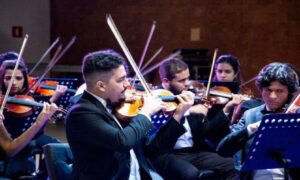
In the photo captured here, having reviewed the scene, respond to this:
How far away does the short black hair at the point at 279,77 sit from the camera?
270 centimetres

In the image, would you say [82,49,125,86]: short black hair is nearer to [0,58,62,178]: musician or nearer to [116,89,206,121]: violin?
[116,89,206,121]: violin

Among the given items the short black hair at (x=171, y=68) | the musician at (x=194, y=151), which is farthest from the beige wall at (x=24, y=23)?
the musician at (x=194, y=151)

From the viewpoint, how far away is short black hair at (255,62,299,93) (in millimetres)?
2695

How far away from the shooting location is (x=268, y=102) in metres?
2.72

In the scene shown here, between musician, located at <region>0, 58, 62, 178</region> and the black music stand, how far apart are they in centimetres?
147

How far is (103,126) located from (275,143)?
0.80m

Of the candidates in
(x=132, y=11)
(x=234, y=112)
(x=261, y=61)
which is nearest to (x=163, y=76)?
(x=234, y=112)

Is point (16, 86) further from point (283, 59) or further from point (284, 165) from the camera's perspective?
point (283, 59)

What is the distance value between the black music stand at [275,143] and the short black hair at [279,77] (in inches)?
15.7

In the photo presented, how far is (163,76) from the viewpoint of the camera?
3.73 meters

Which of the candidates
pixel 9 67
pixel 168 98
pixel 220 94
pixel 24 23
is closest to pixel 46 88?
pixel 9 67

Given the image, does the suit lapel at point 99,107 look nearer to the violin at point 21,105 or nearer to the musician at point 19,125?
the musician at point 19,125

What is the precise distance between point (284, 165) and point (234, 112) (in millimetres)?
1507

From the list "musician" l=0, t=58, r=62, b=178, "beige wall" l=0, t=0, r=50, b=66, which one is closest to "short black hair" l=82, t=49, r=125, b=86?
"musician" l=0, t=58, r=62, b=178
